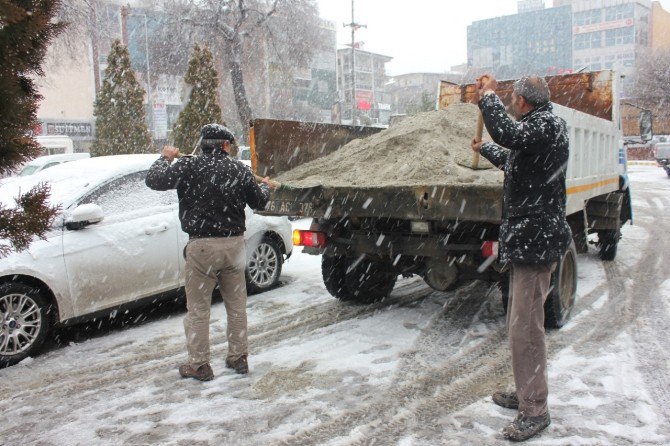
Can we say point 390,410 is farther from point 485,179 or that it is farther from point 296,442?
point 485,179

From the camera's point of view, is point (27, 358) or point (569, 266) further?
point (569, 266)

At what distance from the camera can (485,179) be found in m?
4.77

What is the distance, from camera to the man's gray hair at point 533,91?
3598 mm

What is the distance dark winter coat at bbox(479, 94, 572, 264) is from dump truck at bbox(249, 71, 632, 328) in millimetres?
912

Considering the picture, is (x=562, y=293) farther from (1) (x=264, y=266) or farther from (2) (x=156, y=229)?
(2) (x=156, y=229)

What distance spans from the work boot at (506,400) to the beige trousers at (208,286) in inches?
74.6

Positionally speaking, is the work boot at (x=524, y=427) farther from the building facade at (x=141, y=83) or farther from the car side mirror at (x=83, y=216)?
the building facade at (x=141, y=83)

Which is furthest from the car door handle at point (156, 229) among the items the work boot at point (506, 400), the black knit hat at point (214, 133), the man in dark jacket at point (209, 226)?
the work boot at point (506, 400)

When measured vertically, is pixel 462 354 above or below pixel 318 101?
below

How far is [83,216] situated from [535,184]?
12.7 ft

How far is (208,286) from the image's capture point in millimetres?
4480

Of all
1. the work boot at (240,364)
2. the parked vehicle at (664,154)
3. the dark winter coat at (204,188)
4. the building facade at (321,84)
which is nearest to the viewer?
the dark winter coat at (204,188)

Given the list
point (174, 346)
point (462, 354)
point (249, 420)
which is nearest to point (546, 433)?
point (462, 354)

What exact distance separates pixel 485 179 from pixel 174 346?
3.06 meters
